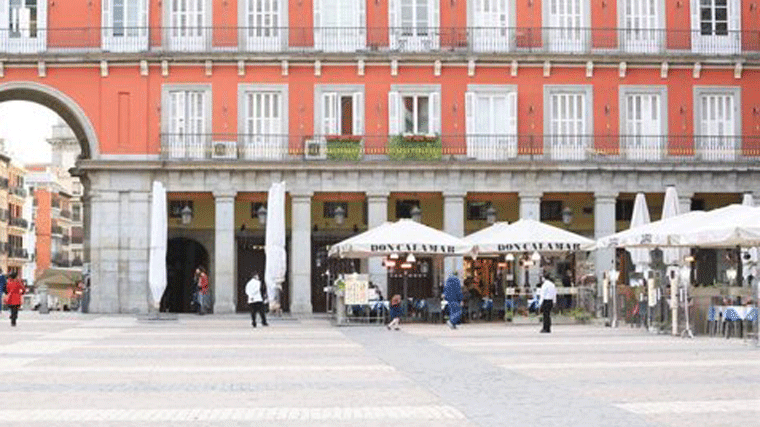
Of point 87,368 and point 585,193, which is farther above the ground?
point 585,193

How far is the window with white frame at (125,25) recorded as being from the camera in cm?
4819

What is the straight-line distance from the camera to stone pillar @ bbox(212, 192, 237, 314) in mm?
47125

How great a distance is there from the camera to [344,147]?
48.2 m

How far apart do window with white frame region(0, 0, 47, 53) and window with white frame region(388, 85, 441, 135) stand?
487 inches

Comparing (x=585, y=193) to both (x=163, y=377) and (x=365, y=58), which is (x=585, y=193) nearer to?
(x=365, y=58)

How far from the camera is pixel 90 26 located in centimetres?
4834

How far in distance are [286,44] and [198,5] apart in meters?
3.40

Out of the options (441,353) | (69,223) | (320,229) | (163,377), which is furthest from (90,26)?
(69,223)

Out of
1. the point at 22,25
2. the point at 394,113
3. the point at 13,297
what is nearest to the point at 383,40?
the point at 394,113

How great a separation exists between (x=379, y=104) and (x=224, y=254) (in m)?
7.53

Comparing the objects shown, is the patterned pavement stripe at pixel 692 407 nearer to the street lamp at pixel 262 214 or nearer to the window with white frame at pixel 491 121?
the window with white frame at pixel 491 121

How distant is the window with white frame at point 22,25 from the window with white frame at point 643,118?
20.5 meters

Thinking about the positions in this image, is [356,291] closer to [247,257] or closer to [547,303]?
[547,303]

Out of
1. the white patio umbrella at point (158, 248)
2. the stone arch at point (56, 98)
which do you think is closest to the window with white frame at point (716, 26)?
the white patio umbrella at point (158, 248)
